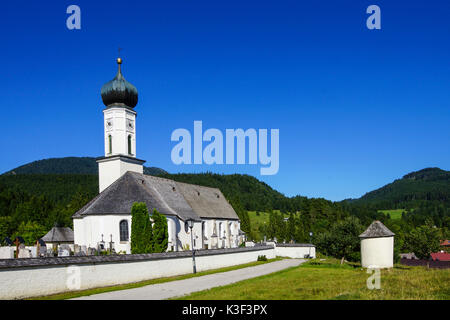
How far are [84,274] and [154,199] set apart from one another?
19.9 metres

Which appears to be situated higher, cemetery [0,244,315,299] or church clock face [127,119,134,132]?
church clock face [127,119,134,132]

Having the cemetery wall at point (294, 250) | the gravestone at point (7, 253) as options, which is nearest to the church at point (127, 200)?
the cemetery wall at point (294, 250)

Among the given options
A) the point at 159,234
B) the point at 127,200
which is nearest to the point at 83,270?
the point at 159,234

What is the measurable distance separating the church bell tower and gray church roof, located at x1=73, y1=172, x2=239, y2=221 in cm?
229

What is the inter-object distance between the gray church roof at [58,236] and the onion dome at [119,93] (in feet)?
60.9

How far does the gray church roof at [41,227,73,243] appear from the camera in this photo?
5122cm

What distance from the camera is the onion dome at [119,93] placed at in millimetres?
44250

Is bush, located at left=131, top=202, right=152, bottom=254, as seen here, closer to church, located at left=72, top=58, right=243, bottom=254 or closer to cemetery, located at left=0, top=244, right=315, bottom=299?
church, located at left=72, top=58, right=243, bottom=254

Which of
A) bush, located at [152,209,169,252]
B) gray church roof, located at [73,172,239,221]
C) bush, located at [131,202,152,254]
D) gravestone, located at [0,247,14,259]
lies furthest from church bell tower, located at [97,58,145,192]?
gravestone, located at [0,247,14,259]

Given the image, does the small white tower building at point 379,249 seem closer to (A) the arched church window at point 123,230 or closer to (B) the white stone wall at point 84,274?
(B) the white stone wall at point 84,274

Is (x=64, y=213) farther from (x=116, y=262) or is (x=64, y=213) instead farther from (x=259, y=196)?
(x=259, y=196)

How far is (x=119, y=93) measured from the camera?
145 ft

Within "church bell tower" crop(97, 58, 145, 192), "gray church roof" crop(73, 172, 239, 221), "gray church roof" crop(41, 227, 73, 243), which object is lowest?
"gray church roof" crop(41, 227, 73, 243)

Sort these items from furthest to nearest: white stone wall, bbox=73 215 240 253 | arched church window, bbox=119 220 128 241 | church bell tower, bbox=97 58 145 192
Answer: church bell tower, bbox=97 58 145 192 < arched church window, bbox=119 220 128 241 < white stone wall, bbox=73 215 240 253
